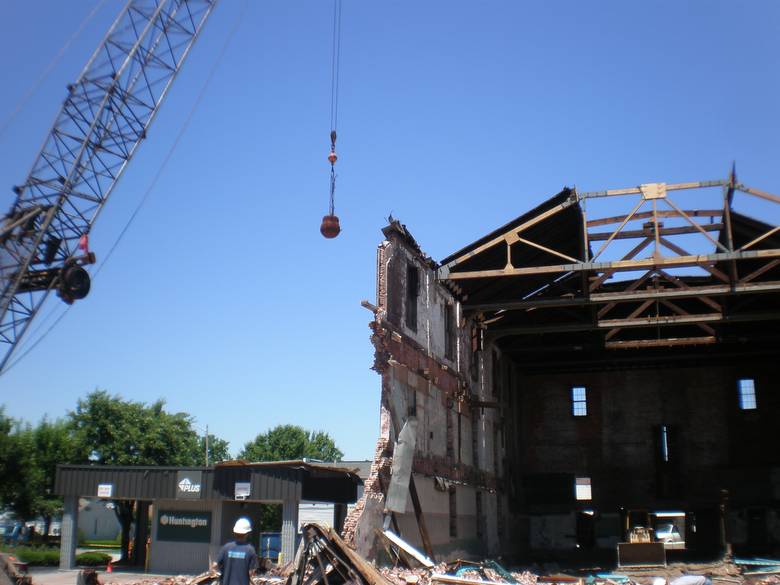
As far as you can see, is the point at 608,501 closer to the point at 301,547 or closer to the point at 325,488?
the point at 325,488

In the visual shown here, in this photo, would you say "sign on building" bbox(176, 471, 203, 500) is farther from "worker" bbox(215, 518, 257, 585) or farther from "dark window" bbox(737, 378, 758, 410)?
"dark window" bbox(737, 378, 758, 410)

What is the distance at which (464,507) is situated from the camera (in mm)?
27266

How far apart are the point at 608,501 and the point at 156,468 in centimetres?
2087

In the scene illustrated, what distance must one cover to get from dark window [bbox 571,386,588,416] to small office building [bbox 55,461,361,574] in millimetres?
13000

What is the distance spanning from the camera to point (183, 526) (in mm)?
32562

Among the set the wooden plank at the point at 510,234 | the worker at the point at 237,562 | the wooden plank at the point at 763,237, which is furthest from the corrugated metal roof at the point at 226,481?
the worker at the point at 237,562

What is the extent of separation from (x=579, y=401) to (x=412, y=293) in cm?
1898

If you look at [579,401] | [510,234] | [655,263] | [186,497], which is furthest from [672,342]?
[186,497]

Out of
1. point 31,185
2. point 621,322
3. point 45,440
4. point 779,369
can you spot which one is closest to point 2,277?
point 31,185

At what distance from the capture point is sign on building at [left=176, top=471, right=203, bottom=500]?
31.2m

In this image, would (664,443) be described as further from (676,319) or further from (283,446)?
(283,446)

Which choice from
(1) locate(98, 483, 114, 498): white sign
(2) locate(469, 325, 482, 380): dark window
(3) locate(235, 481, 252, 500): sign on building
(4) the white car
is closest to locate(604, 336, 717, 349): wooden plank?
(2) locate(469, 325, 482, 380): dark window

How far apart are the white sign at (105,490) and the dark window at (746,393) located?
92.1 ft

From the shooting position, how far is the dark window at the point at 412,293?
23.6 meters
